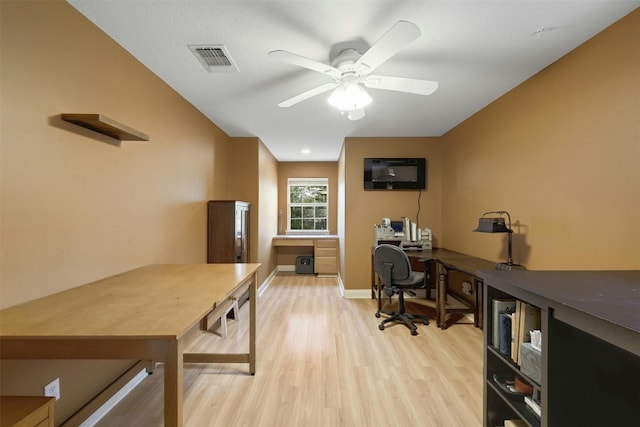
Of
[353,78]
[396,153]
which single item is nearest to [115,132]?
[353,78]

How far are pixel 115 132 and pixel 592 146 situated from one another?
3.10 meters

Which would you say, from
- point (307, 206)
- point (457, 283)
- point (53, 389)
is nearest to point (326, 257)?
point (307, 206)

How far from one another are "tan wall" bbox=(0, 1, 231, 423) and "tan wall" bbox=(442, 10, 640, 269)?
3.17 metres

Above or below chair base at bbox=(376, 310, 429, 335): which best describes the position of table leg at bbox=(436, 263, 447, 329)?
above

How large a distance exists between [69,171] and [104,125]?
1.05ft

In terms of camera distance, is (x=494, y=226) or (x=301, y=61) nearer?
(x=301, y=61)

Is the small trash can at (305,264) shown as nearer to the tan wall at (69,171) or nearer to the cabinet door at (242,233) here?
the cabinet door at (242,233)

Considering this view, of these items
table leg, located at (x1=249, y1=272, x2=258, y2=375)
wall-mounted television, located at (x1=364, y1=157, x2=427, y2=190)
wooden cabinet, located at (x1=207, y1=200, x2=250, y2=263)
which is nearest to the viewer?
table leg, located at (x1=249, y1=272, x2=258, y2=375)

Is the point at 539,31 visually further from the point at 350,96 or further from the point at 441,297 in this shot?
the point at 441,297

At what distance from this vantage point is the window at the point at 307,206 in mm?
6043

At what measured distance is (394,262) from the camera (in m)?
2.85

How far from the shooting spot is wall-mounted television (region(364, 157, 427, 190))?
3982 mm

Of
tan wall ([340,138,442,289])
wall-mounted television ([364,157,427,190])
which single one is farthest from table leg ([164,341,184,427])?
wall-mounted television ([364,157,427,190])

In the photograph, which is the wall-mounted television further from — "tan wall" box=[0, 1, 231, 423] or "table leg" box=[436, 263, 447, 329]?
"tan wall" box=[0, 1, 231, 423]
